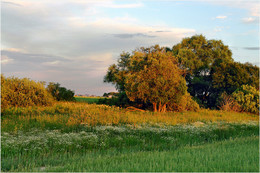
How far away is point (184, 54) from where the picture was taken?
36125 millimetres

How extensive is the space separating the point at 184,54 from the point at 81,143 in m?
26.9

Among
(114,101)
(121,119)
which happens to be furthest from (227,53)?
(121,119)

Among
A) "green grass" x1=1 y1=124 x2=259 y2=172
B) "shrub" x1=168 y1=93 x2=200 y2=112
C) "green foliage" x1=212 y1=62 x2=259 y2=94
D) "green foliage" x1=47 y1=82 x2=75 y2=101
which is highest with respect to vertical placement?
"green foliage" x1=212 y1=62 x2=259 y2=94

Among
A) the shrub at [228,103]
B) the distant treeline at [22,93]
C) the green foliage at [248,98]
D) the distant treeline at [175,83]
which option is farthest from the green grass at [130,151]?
the green foliage at [248,98]

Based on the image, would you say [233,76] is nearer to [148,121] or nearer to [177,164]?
[148,121]

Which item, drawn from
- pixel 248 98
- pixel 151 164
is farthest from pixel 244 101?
pixel 151 164

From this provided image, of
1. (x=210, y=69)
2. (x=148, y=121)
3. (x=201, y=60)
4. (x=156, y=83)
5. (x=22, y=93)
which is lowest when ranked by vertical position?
(x=148, y=121)

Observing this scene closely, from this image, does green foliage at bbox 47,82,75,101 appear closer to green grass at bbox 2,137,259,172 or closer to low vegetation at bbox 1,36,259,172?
low vegetation at bbox 1,36,259,172

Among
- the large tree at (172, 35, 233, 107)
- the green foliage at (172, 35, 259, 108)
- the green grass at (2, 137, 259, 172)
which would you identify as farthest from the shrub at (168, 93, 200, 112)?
the green grass at (2, 137, 259, 172)

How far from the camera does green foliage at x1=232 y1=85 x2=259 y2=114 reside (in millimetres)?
30645

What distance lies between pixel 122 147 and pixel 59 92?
24063mm

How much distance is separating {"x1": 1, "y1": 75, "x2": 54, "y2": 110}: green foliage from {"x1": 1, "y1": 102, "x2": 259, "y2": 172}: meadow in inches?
183

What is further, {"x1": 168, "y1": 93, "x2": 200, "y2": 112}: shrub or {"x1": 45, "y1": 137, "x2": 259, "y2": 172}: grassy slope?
{"x1": 168, "y1": 93, "x2": 200, "y2": 112}: shrub

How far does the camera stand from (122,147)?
38.4 ft
